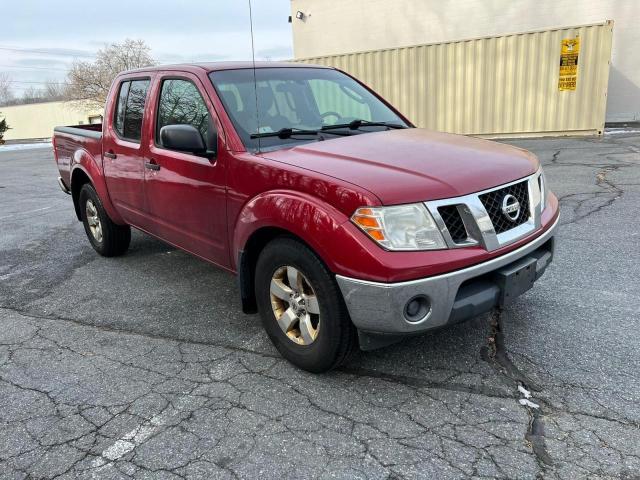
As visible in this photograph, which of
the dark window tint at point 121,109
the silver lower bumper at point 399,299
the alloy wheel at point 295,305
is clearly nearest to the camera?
the silver lower bumper at point 399,299

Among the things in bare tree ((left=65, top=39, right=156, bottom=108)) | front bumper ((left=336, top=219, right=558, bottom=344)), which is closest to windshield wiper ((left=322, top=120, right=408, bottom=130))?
front bumper ((left=336, top=219, right=558, bottom=344))

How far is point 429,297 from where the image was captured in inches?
98.7

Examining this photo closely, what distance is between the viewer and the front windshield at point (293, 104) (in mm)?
3432

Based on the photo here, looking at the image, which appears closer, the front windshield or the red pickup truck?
the red pickup truck

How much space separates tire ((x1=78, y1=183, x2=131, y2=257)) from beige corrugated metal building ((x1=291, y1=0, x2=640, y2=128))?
36.8ft

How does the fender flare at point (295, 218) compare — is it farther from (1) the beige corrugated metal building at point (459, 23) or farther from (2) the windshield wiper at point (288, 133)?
(1) the beige corrugated metal building at point (459, 23)

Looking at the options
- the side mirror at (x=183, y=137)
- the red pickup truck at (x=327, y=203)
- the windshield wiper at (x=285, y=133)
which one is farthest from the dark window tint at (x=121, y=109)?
the windshield wiper at (x=285, y=133)

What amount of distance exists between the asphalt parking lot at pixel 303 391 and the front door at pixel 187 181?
618 mm

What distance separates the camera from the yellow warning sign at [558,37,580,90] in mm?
12281

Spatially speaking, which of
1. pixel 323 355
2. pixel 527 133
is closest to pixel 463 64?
pixel 527 133

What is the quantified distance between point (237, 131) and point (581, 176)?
22.4 ft

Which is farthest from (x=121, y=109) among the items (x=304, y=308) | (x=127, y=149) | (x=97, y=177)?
(x=304, y=308)

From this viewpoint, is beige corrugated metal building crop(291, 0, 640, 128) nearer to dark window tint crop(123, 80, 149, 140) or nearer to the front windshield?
the front windshield

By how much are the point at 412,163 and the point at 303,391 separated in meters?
1.40
